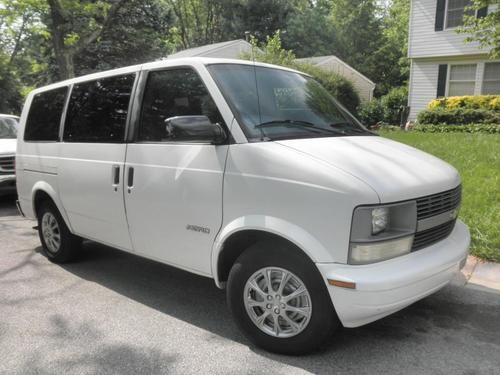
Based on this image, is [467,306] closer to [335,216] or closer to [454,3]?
[335,216]

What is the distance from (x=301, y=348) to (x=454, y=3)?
60.1 ft

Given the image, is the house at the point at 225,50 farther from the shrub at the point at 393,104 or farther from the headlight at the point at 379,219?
the headlight at the point at 379,219

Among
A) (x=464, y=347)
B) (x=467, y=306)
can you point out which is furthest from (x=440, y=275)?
(x=467, y=306)

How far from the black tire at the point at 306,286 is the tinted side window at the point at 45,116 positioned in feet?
9.48

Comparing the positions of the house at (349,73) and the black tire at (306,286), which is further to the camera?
the house at (349,73)

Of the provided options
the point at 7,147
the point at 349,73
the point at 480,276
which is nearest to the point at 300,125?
the point at 480,276

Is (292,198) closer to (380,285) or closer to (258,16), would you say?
(380,285)

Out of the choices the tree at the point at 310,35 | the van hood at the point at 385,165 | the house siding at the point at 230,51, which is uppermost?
the tree at the point at 310,35

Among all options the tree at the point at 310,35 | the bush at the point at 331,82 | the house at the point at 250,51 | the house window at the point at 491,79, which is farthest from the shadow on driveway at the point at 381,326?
the tree at the point at 310,35

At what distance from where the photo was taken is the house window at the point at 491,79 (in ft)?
56.7

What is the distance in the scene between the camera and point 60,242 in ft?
→ 16.6

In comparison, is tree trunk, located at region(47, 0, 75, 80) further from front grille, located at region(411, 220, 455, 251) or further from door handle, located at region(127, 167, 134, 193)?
front grille, located at region(411, 220, 455, 251)

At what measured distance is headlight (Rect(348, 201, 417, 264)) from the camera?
8.74 feet

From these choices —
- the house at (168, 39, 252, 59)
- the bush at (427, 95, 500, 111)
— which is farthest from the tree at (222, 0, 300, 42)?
the bush at (427, 95, 500, 111)
